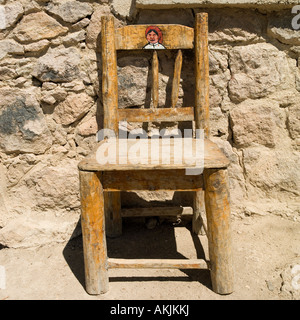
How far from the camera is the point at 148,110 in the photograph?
5.53 feet

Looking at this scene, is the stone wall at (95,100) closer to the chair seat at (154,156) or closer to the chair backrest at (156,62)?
the chair backrest at (156,62)

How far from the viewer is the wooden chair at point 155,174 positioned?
1.27 meters

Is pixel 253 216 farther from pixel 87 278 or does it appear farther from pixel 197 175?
pixel 87 278

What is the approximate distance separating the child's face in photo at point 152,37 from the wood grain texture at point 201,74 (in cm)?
20

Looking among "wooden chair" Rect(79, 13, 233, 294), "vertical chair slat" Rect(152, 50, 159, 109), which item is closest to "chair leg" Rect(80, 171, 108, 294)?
"wooden chair" Rect(79, 13, 233, 294)

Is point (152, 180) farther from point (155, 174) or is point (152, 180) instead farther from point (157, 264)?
point (157, 264)

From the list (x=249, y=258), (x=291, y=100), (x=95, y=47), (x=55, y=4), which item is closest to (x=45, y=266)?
(x=249, y=258)

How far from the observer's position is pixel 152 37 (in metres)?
1.64

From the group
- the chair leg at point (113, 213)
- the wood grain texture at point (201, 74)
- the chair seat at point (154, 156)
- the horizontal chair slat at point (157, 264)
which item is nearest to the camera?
the chair seat at point (154, 156)

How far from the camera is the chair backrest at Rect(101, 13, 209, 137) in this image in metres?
1.62

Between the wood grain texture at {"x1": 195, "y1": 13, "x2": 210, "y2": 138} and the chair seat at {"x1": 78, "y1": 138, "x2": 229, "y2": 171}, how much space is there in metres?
0.17

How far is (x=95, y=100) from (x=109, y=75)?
201 mm

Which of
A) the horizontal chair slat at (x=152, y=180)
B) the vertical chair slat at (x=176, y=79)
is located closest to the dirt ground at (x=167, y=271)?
the horizontal chair slat at (x=152, y=180)

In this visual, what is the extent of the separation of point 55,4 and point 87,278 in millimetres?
1341
